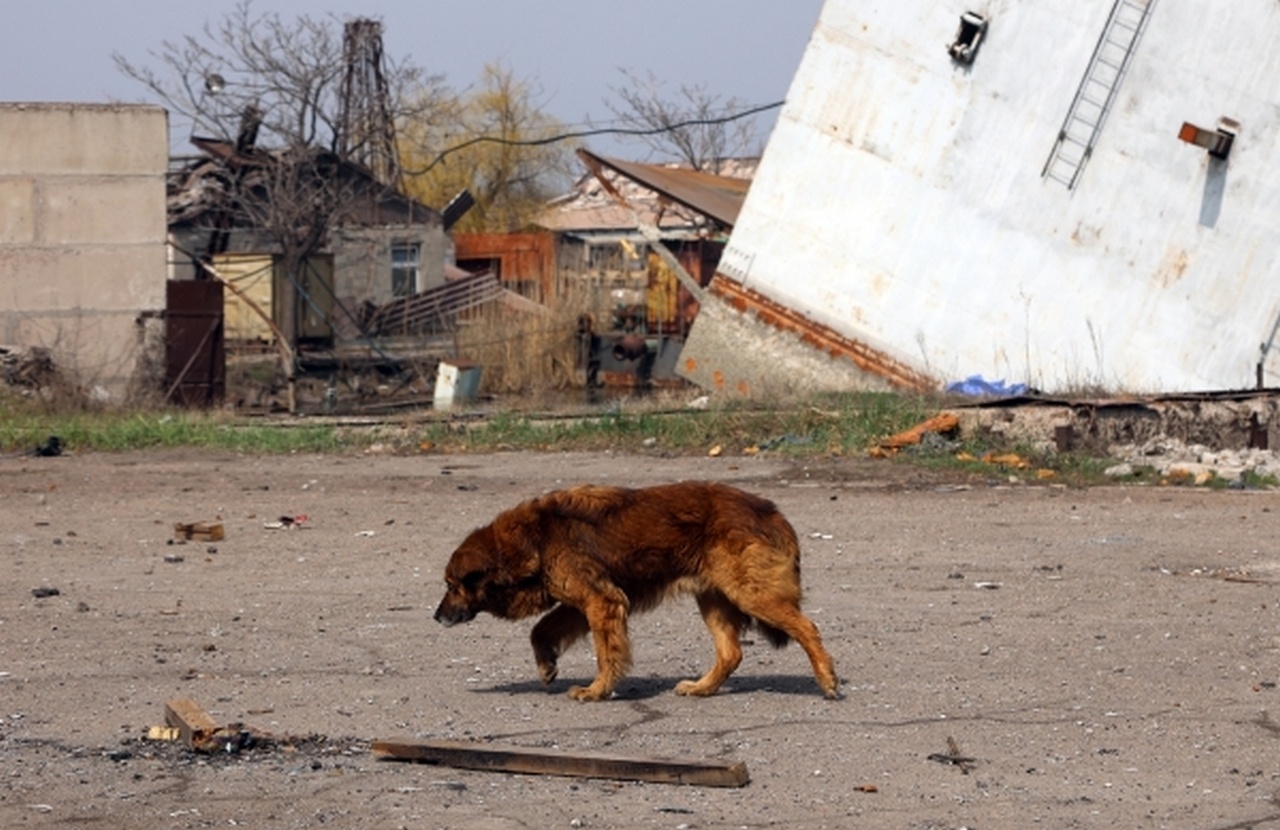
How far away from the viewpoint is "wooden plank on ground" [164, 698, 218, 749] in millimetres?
6215

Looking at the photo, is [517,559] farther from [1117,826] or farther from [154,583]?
[154,583]

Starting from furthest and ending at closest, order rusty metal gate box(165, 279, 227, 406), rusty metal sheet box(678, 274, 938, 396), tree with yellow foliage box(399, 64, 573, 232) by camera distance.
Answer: tree with yellow foliage box(399, 64, 573, 232) → rusty metal gate box(165, 279, 227, 406) → rusty metal sheet box(678, 274, 938, 396)

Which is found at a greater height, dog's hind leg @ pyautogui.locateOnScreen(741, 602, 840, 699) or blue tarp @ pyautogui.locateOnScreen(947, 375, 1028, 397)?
dog's hind leg @ pyautogui.locateOnScreen(741, 602, 840, 699)

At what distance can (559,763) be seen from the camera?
19.3 feet

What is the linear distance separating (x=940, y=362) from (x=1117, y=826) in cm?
1881

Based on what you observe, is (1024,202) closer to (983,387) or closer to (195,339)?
(983,387)

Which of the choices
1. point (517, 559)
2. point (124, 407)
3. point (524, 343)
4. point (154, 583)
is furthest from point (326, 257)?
point (517, 559)

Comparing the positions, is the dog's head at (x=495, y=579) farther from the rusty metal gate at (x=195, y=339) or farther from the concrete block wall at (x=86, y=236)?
the rusty metal gate at (x=195, y=339)

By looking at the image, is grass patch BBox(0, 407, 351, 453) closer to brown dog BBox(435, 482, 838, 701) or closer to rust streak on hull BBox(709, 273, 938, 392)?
rust streak on hull BBox(709, 273, 938, 392)

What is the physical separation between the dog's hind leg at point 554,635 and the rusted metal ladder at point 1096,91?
1722 centimetres

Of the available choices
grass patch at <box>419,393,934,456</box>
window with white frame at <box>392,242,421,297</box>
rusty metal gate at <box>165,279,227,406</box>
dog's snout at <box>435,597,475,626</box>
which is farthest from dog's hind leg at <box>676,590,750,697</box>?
window with white frame at <box>392,242,421,297</box>

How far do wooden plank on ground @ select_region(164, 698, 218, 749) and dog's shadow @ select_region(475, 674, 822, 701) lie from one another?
1.34 metres

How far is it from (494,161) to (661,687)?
65.4m

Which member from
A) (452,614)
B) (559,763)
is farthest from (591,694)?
(559,763)
